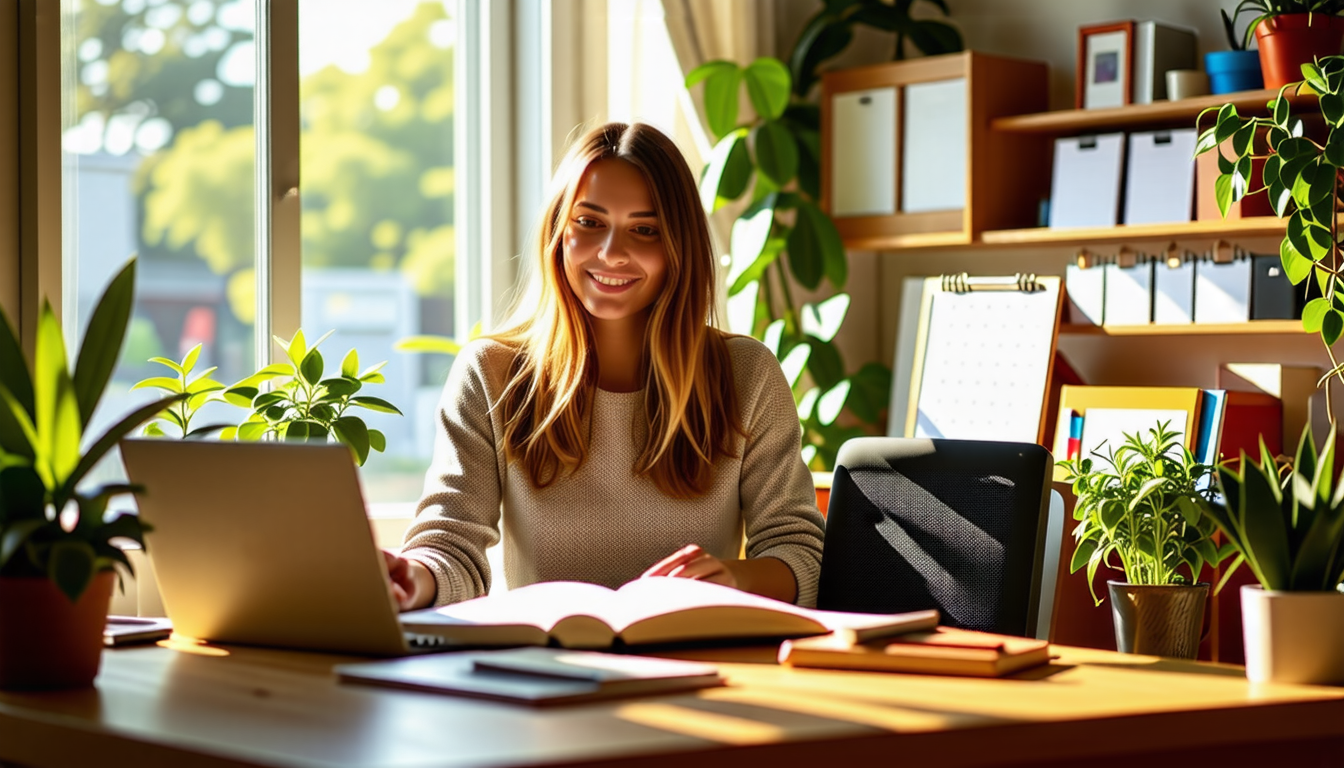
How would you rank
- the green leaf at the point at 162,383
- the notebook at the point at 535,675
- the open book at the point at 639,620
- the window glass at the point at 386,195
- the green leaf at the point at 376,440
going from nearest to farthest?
the notebook at the point at 535,675 → the open book at the point at 639,620 → the green leaf at the point at 162,383 → the green leaf at the point at 376,440 → the window glass at the point at 386,195

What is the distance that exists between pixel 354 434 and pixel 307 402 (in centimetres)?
9

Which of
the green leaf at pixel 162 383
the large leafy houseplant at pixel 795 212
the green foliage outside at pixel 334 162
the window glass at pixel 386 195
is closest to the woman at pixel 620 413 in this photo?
the green leaf at pixel 162 383

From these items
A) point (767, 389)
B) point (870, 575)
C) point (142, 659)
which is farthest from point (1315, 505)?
point (142, 659)

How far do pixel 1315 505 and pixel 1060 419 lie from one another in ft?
6.01

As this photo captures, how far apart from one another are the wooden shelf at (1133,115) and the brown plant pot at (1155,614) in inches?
48.0

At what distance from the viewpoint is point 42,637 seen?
1323mm

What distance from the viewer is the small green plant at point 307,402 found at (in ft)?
8.36

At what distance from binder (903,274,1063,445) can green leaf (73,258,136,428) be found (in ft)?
6.93

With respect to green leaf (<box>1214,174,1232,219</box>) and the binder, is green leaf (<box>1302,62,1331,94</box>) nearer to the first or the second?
green leaf (<box>1214,174,1232,219</box>)

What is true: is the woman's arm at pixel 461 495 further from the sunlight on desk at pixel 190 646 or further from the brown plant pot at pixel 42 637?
the brown plant pot at pixel 42 637

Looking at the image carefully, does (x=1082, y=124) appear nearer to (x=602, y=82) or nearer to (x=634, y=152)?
(x=602, y=82)

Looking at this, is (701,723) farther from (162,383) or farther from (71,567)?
(162,383)

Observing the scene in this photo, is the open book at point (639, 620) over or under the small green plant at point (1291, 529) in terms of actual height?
under

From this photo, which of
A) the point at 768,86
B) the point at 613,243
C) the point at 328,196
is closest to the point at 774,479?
the point at 613,243
